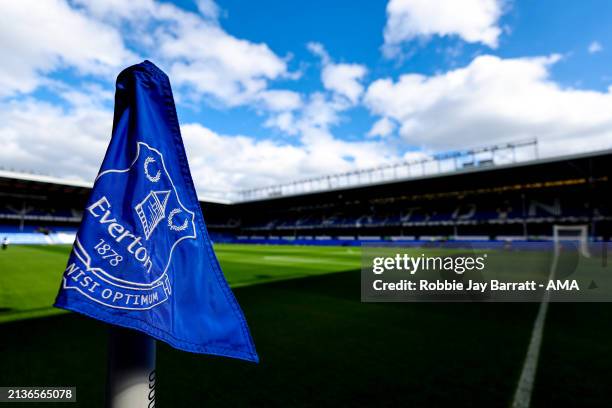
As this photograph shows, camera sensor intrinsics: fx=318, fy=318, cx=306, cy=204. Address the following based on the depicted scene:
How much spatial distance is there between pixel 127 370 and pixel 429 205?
53452 mm

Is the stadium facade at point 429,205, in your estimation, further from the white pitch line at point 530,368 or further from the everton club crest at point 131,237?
the everton club crest at point 131,237

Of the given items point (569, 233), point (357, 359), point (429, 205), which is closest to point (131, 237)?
point (357, 359)

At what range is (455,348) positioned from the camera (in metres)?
4.44

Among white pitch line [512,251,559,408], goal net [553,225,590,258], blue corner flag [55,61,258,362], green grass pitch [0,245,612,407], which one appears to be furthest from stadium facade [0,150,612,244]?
blue corner flag [55,61,258,362]

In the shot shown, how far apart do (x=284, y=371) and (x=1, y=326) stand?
4.96 metres

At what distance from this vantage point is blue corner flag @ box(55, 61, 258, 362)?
0.91 m

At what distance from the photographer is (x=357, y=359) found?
13.3ft

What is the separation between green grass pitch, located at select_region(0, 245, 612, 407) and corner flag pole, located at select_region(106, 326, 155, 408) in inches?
92.2

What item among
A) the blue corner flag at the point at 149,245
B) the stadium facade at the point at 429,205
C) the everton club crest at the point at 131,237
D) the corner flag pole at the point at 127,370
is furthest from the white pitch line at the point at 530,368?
the stadium facade at the point at 429,205

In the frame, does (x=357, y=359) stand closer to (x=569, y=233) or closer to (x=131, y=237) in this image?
(x=131, y=237)

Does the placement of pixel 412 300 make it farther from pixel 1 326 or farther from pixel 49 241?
pixel 49 241

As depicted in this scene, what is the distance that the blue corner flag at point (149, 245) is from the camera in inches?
35.7

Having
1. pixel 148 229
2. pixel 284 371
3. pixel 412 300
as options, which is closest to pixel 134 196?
pixel 148 229

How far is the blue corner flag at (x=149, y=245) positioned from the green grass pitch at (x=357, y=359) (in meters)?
2.33
